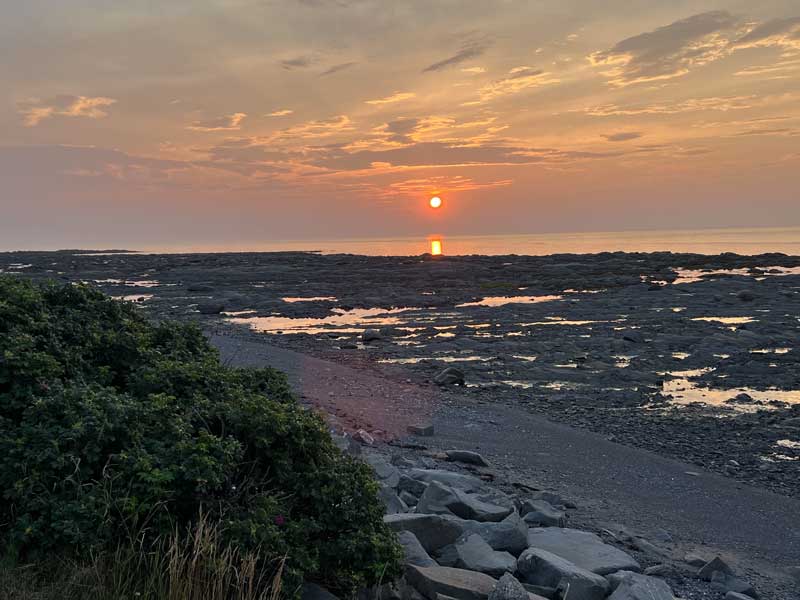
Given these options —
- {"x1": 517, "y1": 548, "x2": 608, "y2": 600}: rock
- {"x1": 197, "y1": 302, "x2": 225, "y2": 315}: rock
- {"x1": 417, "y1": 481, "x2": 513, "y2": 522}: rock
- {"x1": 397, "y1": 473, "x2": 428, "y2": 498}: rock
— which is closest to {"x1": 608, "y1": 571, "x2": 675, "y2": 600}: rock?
{"x1": 517, "y1": 548, "x2": 608, "y2": 600}: rock

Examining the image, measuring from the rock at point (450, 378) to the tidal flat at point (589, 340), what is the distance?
1.01 feet

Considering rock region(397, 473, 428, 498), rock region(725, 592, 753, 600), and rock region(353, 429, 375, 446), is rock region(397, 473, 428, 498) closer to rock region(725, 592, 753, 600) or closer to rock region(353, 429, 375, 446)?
rock region(353, 429, 375, 446)

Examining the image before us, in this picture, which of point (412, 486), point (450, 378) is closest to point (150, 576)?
point (412, 486)

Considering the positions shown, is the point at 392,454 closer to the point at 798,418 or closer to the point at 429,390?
the point at 429,390

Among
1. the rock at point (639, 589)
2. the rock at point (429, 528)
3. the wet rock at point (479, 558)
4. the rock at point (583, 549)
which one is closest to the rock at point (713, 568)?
the rock at point (583, 549)

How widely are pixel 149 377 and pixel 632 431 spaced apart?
35.2ft

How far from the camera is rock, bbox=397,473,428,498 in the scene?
887 centimetres

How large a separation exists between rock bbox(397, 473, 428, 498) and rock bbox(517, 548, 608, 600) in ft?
7.44

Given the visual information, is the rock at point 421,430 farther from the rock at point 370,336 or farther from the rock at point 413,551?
the rock at point 370,336

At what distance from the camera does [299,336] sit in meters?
27.4

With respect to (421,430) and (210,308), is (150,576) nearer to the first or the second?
(421,430)

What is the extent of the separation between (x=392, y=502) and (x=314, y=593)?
8.90 ft

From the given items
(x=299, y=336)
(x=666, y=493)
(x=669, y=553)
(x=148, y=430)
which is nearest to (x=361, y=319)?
(x=299, y=336)

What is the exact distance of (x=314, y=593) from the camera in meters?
5.15
